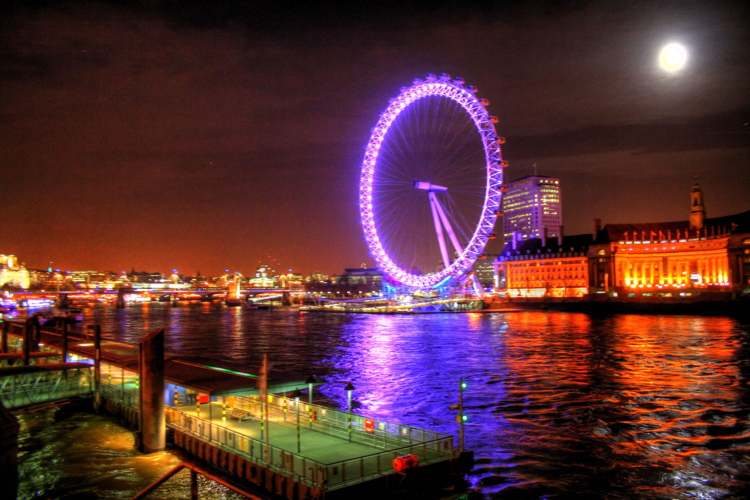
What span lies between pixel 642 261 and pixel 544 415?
10306 centimetres

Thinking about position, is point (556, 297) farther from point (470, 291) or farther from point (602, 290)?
point (470, 291)

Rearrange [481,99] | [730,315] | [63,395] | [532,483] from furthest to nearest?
[730,315], [481,99], [63,395], [532,483]

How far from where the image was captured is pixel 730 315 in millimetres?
82500

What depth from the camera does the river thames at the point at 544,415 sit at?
1616 centimetres

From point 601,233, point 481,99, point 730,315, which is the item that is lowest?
point 730,315

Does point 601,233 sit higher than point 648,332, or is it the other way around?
point 601,233

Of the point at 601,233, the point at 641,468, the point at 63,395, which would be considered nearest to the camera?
the point at 641,468

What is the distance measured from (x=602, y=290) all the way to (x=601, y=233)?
13.3 metres

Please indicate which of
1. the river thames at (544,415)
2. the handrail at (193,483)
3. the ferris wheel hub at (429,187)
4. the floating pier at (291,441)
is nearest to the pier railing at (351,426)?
the floating pier at (291,441)

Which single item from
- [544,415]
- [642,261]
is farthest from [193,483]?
[642,261]

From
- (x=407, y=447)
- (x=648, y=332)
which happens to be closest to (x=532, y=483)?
→ (x=407, y=447)

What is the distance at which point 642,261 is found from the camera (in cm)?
11675

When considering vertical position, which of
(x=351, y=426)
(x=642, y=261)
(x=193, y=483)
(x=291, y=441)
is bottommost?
(x=291, y=441)

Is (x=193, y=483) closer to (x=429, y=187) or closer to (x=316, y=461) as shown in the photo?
(x=316, y=461)
